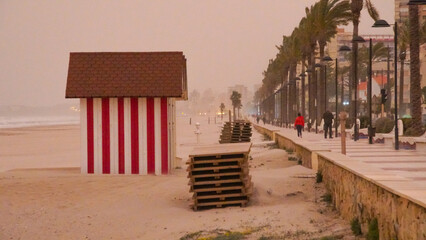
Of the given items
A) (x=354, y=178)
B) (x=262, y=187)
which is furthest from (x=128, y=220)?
(x=354, y=178)

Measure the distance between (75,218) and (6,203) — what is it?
2.00 meters

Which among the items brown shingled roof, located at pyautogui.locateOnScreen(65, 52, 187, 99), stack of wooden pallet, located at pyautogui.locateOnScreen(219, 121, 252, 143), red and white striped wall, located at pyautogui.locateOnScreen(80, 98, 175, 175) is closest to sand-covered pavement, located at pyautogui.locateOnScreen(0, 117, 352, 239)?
red and white striped wall, located at pyautogui.locateOnScreen(80, 98, 175, 175)

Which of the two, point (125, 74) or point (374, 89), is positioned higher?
point (374, 89)

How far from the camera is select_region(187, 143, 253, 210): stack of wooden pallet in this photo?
12.4m

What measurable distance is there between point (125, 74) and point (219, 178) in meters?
7.16

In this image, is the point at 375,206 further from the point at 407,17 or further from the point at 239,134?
the point at 407,17

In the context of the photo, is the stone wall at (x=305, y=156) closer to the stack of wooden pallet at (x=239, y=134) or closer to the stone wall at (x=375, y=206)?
the stone wall at (x=375, y=206)

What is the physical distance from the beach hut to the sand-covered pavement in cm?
103

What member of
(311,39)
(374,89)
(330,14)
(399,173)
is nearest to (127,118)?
(399,173)

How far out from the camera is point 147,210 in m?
12.7

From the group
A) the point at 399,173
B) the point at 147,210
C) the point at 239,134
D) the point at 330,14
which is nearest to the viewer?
the point at 399,173

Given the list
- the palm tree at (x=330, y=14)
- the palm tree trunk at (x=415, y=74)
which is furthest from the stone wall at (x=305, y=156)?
the palm tree at (x=330, y=14)

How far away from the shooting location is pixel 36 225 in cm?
1134

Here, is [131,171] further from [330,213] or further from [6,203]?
[330,213]
